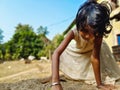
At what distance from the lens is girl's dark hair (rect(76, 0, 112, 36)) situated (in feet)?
9.52

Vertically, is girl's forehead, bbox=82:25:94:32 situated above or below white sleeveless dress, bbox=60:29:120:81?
above

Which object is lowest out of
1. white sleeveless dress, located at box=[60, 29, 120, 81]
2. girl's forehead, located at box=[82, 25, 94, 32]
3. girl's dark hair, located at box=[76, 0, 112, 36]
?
white sleeveless dress, located at box=[60, 29, 120, 81]

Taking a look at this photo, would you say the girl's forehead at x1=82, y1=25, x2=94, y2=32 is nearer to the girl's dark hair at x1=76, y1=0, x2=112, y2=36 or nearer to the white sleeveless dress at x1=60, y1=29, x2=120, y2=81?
the girl's dark hair at x1=76, y1=0, x2=112, y2=36

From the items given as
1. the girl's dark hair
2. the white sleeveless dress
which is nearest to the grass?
the white sleeveless dress

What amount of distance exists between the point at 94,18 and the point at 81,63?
232 cm

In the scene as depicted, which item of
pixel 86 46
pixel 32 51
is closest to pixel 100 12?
pixel 86 46

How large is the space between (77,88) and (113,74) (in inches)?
28.2

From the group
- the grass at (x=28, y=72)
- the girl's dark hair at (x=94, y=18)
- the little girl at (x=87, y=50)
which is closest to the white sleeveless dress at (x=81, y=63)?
the little girl at (x=87, y=50)

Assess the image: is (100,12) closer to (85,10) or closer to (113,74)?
(85,10)

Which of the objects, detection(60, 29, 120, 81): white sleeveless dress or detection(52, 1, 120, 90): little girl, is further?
detection(60, 29, 120, 81): white sleeveless dress

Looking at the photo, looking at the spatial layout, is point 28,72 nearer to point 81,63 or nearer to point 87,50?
point 81,63

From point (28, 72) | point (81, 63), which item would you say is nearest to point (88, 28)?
point (81, 63)

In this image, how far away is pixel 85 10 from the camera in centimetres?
308

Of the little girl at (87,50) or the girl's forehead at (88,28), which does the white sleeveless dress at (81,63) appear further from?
the girl's forehead at (88,28)
